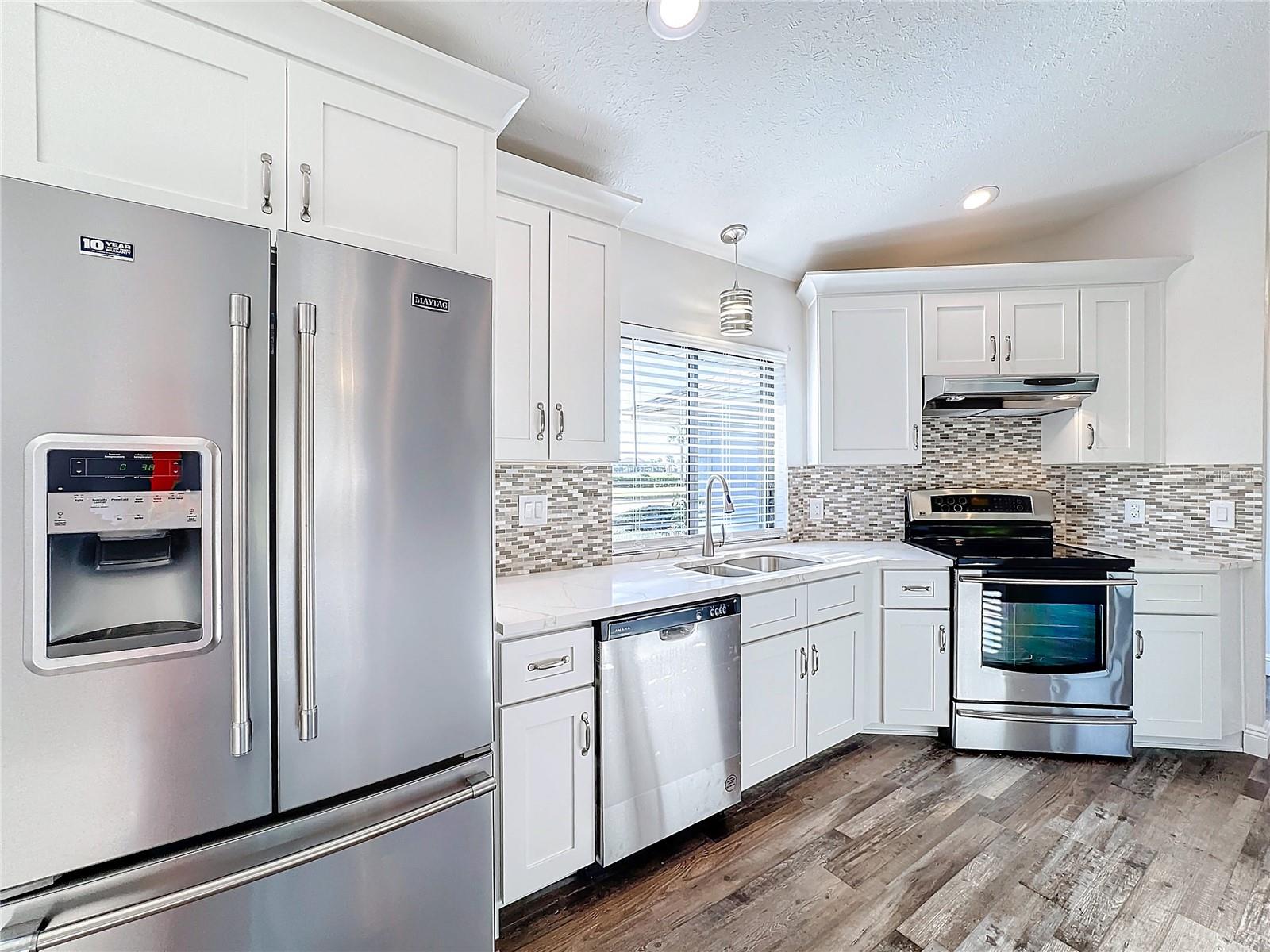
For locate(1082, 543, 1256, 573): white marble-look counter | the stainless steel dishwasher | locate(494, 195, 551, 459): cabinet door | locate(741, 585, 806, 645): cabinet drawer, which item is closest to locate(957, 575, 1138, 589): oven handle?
locate(1082, 543, 1256, 573): white marble-look counter

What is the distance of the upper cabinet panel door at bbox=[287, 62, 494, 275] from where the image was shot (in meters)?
1.30

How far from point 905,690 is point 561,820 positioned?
6.25 feet

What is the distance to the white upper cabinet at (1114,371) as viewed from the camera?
296 cm

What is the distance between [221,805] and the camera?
1.14m

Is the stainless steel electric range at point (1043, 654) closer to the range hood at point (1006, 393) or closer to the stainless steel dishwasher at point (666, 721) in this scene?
the range hood at point (1006, 393)

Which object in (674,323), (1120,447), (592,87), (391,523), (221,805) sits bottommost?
(221,805)

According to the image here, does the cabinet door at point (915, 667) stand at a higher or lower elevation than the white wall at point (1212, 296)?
lower

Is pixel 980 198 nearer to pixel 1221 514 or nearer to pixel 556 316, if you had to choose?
pixel 1221 514

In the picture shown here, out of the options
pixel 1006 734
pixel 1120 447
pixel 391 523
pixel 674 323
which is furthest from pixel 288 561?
pixel 1120 447

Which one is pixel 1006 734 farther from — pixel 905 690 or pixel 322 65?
pixel 322 65

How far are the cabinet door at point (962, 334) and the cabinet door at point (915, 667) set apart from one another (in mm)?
1334

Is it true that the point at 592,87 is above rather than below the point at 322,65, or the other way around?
above

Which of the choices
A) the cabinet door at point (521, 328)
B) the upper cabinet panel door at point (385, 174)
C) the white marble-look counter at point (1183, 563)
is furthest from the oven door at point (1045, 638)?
the upper cabinet panel door at point (385, 174)

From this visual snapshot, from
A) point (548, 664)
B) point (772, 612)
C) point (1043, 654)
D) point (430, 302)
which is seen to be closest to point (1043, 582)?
point (1043, 654)
